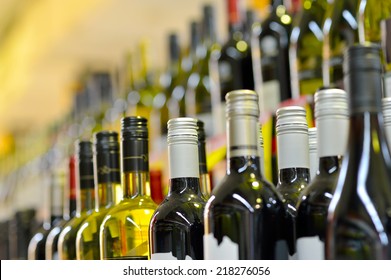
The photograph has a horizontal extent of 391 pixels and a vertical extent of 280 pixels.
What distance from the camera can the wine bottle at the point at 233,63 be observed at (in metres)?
1.43

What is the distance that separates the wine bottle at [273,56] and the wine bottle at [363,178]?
701 millimetres

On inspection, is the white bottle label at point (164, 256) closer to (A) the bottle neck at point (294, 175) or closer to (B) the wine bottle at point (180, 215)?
(B) the wine bottle at point (180, 215)

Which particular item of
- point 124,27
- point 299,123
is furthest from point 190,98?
point 299,123

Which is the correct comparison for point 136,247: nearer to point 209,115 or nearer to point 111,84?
point 209,115

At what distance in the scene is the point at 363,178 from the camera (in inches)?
19.2

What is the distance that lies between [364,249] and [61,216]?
65cm

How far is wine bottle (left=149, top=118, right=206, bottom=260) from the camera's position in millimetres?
619

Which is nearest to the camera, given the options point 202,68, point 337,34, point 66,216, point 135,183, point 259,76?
point 135,183

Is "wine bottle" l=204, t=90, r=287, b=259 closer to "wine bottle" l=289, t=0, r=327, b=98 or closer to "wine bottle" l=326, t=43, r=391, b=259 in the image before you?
"wine bottle" l=326, t=43, r=391, b=259

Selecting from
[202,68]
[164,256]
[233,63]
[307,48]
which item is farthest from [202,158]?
[202,68]

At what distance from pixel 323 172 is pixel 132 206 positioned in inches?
9.2

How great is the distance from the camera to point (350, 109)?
1.61 ft

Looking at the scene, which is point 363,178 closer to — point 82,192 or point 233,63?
point 82,192

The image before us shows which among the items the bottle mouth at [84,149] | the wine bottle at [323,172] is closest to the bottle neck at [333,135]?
the wine bottle at [323,172]
